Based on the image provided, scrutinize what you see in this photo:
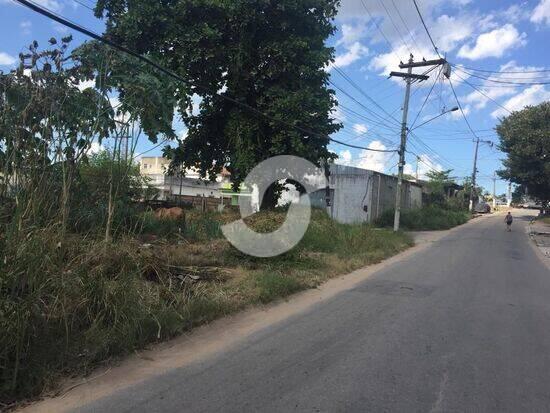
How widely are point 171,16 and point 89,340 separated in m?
14.6

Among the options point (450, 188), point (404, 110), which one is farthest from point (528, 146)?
point (404, 110)

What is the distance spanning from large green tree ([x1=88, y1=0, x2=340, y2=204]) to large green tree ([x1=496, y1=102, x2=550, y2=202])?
34251 mm

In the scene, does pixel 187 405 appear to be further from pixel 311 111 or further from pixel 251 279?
pixel 311 111

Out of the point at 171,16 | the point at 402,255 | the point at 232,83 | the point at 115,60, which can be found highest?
the point at 171,16

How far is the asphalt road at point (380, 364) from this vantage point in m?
4.73

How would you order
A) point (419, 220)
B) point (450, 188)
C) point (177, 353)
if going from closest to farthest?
point (177, 353) → point (419, 220) → point (450, 188)

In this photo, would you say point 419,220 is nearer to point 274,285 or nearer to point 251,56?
point 251,56

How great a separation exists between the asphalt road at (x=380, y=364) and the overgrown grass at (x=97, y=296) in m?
0.82

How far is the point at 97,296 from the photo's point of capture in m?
6.19

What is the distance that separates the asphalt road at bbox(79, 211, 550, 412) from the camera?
4.73 meters

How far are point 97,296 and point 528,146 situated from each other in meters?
48.0

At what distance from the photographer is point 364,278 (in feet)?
41.5

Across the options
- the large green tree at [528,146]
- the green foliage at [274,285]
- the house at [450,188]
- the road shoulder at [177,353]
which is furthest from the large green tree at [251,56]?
the house at [450,188]

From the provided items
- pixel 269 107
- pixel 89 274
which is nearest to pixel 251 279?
pixel 89 274
